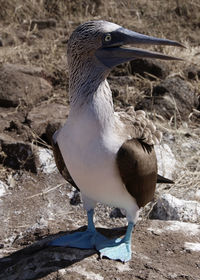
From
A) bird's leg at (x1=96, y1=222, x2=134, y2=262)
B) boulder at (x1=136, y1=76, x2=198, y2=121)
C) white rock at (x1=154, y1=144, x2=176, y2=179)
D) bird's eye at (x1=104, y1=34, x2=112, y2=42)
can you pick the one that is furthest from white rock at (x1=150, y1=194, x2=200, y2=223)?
bird's eye at (x1=104, y1=34, x2=112, y2=42)

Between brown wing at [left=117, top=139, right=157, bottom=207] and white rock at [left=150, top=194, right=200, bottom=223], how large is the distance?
3.55 ft

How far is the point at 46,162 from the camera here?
5586 millimetres

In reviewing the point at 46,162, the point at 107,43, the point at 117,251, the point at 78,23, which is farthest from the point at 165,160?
the point at 78,23

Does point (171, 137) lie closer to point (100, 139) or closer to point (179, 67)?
point (179, 67)

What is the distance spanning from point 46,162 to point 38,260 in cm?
202

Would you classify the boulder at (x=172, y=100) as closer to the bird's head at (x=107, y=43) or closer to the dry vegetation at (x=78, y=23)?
the dry vegetation at (x=78, y=23)

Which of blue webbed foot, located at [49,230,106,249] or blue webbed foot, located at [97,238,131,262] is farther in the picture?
blue webbed foot, located at [49,230,106,249]

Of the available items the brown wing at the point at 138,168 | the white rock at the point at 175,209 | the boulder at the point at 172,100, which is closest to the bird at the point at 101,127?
the brown wing at the point at 138,168

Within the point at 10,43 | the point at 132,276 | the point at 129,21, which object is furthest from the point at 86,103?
the point at 129,21

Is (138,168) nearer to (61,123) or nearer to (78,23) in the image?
(61,123)

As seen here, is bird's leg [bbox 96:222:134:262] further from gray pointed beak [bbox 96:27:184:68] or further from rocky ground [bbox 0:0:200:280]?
gray pointed beak [bbox 96:27:184:68]

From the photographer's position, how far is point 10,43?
27.5ft

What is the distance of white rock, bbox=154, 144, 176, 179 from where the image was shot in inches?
213

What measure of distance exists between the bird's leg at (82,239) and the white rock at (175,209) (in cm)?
108
